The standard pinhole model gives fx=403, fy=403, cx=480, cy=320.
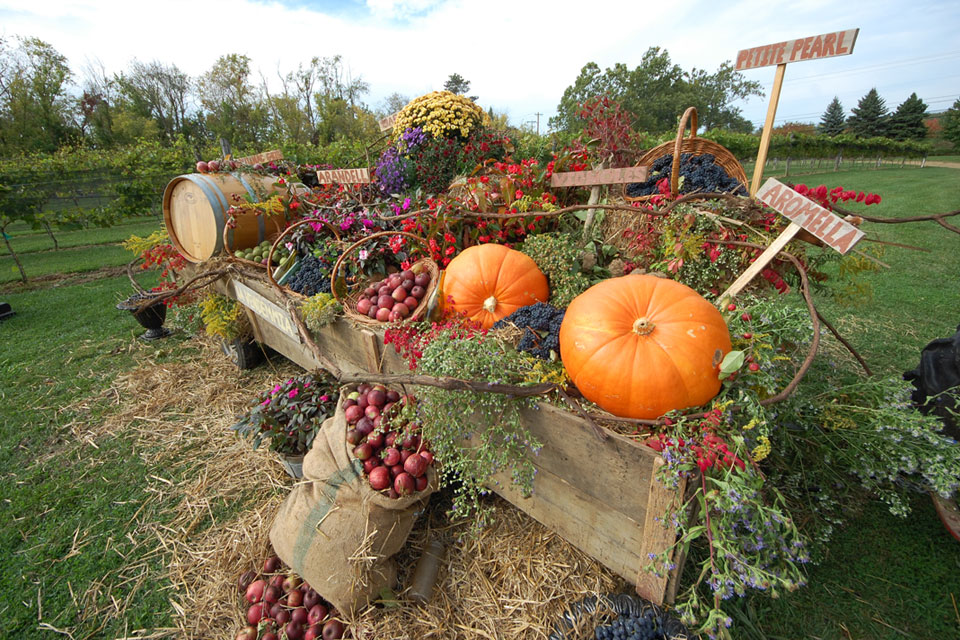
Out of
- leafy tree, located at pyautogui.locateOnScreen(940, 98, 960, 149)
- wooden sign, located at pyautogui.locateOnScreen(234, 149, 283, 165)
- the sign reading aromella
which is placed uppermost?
leafy tree, located at pyautogui.locateOnScreen(940, 98, 960, 149)

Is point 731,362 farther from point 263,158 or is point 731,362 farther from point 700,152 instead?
point 263,158

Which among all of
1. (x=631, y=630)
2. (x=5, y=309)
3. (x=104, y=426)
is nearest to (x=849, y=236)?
(x=631, y=630)

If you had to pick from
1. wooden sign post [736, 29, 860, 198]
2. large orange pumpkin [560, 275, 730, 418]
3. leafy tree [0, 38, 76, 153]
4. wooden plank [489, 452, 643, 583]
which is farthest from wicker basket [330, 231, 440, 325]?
leafy tree [0, 38, 76, 153]

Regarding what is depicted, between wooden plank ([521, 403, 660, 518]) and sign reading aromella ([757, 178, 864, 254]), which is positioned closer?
wooden plank ([521, 403, 660, 518])

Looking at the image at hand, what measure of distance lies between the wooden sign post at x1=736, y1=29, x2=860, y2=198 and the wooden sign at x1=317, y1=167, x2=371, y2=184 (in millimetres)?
2265

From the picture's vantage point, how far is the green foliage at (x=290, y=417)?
211 cm

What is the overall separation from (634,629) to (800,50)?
2.43m

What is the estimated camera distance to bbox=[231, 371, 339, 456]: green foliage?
211 cm

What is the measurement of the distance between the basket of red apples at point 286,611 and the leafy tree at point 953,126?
51.5 m

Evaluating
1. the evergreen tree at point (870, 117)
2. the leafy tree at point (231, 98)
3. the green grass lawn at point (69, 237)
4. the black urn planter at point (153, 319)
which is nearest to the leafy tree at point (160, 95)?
the leafy tree at point (231, 98)

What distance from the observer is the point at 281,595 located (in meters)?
1.72

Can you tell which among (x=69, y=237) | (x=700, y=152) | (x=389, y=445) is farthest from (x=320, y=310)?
(x=69, y=237)

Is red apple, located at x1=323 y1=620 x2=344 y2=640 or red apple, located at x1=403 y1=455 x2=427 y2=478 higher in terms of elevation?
red apple, located at x1=403 y1=455 x2=427 y2=478

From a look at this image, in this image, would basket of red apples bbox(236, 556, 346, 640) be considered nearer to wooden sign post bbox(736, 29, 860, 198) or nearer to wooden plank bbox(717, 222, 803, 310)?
wooden plank bbox(717, 222, 803, 310)
